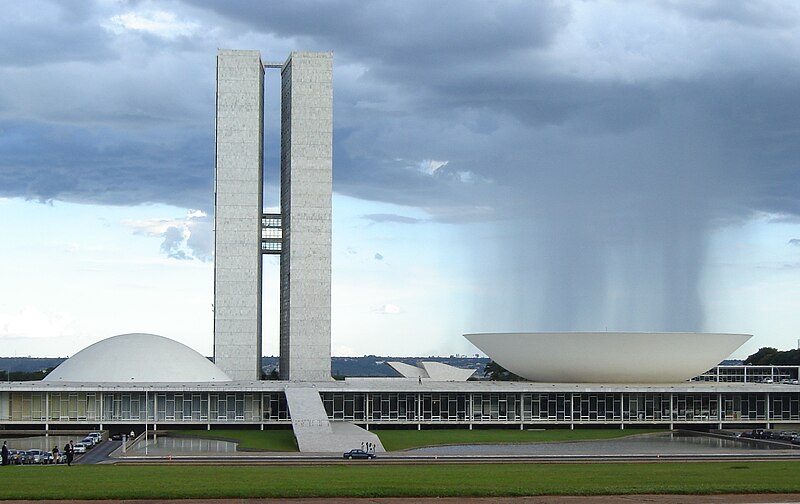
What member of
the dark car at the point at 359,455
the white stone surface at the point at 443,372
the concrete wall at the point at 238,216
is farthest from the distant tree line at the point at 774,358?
the dark car at the point at 359,455

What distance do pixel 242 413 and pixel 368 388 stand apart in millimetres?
8075

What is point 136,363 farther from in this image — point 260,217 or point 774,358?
point 774,358

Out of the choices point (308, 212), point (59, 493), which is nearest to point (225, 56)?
point (308, 212)

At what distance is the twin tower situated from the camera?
82.8 meters

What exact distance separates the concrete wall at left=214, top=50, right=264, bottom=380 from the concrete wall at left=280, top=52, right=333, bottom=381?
104 inches

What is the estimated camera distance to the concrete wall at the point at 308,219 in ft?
273

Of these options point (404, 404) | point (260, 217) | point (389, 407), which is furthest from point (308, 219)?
point (404, 404)

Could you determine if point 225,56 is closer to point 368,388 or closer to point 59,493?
point 368,388

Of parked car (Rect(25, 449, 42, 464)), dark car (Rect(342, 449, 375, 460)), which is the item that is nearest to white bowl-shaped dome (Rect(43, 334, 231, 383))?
parked car (Rect(25, 449, 42, 464))

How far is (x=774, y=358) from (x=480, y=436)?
8181 centimetres

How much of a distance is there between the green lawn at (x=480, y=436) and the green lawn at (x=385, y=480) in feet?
49.0

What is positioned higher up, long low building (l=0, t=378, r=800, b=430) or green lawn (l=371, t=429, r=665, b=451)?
long low building (l=0, t=378, r=800, b=430)

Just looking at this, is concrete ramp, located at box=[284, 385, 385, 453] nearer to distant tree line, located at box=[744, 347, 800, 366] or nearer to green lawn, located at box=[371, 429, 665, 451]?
green lawn, located at box=[371, 429, 665, 451]

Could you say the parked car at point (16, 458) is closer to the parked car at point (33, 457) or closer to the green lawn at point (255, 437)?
the parked car at point (33, 457)
